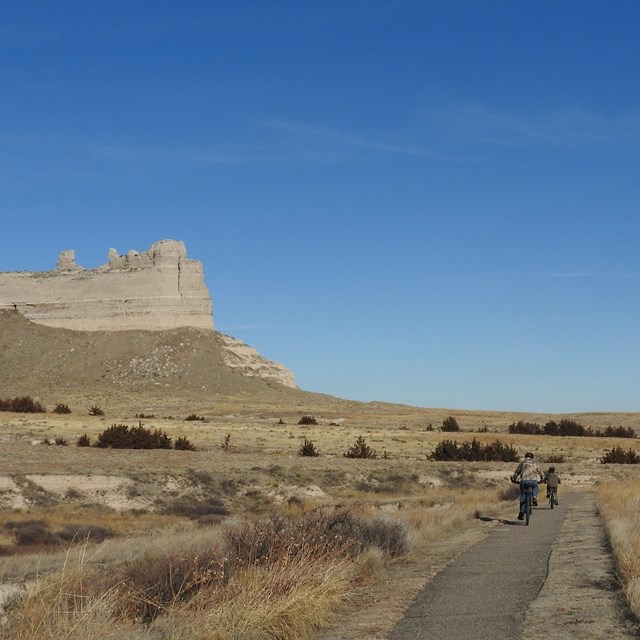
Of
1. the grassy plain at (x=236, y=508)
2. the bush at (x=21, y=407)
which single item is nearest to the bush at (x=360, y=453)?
the grassy plain at (x=236, y=508)

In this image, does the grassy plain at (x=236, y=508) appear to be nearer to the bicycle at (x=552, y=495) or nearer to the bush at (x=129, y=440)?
the bicycle at (x=552, y=495)

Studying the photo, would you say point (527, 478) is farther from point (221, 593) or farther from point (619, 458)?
point (619, 458)

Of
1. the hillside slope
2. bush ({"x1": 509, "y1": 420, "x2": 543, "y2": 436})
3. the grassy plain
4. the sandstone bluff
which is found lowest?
the grassy plain

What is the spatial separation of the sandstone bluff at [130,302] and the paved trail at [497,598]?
300 ft

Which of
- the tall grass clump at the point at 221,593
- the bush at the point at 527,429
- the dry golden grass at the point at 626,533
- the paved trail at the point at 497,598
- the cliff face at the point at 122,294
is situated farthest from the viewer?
the cliff face at the point at 122,294

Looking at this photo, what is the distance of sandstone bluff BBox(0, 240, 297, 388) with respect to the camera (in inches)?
4247

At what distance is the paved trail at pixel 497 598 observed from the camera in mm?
8031

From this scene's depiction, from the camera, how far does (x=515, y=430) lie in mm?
63312

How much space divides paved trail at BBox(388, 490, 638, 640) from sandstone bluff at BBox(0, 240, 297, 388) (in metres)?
91.6

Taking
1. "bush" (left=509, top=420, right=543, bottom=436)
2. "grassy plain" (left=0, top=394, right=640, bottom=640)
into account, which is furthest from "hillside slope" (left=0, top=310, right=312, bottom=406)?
"bush" (left=509, top=420, right=543, bottom=436)

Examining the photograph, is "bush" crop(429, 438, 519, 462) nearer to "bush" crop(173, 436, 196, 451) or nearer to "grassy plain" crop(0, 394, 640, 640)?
"grassy plain" crop(0, 394, 640, 640)

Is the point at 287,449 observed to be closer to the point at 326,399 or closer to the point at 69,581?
the point at 69,581

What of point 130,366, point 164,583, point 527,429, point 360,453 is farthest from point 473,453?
point 130,366

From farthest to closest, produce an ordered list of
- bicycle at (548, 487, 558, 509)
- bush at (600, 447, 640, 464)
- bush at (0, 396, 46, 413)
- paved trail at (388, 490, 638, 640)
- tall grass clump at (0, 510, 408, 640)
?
bush at (0, 396, 46, 413)
bush at (600, 447, 640, 464)
bicycle at (548, 487, 558, 509)
paved trail at (388, 490, 638, 640)
tall grass clump at (0, 510, 408, 640)
